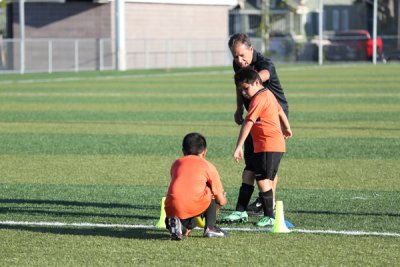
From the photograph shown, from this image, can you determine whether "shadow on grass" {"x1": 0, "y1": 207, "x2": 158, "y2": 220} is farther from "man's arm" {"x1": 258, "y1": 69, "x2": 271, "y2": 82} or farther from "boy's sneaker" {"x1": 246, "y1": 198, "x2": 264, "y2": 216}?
"man's arm" {"x1": 258, "y1": 69, "x2": 271, "y2": 82}

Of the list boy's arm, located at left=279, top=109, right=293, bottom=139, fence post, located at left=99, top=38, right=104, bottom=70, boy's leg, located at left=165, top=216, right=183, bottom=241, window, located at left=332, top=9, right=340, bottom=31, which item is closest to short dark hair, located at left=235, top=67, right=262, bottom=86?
boy's arm, located at left=279, top=109, right=293, bottom=139

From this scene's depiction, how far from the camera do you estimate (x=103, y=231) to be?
995 centimetres

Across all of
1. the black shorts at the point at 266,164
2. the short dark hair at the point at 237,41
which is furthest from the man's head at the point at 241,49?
the black shorts at the point at 266,164

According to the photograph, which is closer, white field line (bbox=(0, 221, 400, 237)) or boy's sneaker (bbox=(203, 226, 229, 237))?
boy's sneaker (bbox=(203, 226, 229, 237))

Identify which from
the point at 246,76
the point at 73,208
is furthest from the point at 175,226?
the point at 73,208

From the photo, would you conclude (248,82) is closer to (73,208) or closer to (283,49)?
(73,208)

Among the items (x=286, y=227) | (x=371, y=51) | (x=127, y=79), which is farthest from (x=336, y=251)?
(x=371, y=51)

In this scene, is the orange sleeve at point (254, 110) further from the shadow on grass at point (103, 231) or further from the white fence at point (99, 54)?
the white fence at point (99, 54)

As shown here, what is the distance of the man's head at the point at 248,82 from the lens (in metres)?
10.1

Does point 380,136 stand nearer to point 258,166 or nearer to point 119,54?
point 258,166

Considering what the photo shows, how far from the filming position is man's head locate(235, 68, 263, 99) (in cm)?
1006

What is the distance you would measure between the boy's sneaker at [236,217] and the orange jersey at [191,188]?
0.93 metres

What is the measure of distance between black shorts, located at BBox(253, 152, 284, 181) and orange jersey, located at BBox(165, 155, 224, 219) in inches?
→ 36.7

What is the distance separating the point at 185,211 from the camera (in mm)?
9367
